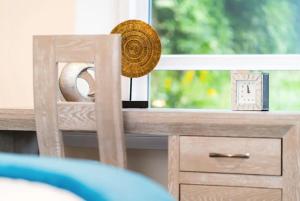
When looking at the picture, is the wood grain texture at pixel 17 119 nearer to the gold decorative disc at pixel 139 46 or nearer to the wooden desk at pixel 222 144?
the wooden desk at pixel 222 144

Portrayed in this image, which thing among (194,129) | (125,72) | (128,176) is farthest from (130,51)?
(128,176)

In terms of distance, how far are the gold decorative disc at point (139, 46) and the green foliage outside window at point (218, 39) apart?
35 cm

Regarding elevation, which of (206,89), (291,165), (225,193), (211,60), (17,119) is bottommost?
(225,193)

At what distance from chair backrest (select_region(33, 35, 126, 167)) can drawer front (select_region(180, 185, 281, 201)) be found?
9.6 inches

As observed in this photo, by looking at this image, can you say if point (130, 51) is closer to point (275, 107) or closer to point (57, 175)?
point (275, 107)

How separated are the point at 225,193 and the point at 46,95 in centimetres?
69

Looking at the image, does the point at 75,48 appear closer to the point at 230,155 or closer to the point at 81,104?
the point at 81,104

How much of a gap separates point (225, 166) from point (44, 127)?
0.64m

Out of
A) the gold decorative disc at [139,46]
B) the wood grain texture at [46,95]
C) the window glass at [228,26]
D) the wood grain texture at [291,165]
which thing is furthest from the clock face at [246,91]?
the wood grain texture at [46,95]

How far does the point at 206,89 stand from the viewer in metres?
2.50

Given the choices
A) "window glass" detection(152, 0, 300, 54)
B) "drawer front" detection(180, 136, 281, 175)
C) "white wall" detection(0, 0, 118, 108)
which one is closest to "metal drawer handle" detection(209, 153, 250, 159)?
"drawer front" detection(180, 136, 281, 175)

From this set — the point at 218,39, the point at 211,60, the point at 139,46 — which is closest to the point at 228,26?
the point at 218,39

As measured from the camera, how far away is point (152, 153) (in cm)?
241

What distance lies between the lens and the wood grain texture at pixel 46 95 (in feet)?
5.88
